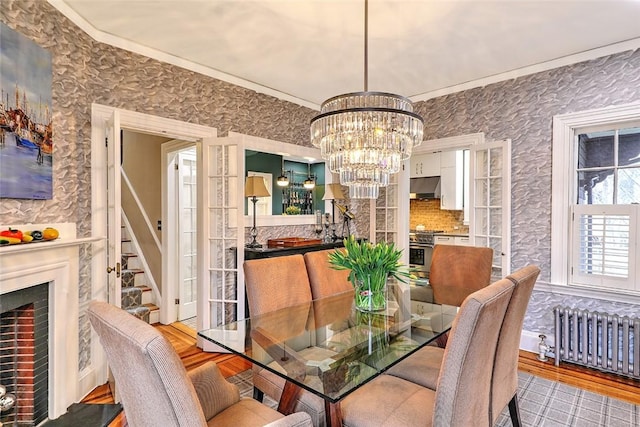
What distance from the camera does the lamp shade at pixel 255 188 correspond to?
3.40 metres

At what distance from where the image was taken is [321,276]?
2.61m

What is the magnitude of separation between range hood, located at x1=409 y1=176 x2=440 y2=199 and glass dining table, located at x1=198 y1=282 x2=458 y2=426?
4021mm

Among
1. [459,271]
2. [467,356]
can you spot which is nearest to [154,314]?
[459,271]

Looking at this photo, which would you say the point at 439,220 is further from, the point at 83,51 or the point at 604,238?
the point at 83,51

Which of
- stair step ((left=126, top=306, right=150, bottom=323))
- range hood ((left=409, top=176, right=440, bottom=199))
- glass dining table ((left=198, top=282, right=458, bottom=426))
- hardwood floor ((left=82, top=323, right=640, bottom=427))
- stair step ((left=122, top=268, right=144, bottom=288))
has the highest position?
range hood ((left=409, top=176, right=440, bottom=199))

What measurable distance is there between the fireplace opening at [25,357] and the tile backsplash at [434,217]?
5.83m

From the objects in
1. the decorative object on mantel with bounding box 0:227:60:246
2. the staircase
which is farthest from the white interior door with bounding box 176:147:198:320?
the decorative object on mantel with bounding box 0:227:60:246

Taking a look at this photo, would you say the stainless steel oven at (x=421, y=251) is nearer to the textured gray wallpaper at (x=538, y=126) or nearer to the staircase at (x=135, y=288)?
the textured gray wallpaper at (x=538, y=126)

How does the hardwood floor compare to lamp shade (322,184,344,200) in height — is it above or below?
below

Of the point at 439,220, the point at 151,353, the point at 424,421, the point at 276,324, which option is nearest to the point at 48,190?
the point at 276,324

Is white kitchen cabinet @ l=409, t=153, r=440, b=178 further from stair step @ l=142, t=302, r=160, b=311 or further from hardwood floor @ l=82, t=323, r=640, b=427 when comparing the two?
stair step @ l=142, t=302, r=160, b=311

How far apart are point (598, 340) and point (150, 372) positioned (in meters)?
3.47

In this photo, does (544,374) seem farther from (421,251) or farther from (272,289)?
(421,251)

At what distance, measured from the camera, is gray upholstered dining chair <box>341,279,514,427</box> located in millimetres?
1199
